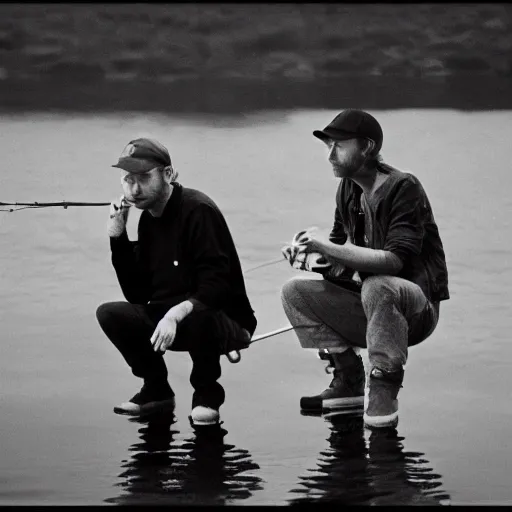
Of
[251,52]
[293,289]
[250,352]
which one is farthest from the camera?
[251,52]

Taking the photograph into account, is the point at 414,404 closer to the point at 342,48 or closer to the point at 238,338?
the point at 238,338

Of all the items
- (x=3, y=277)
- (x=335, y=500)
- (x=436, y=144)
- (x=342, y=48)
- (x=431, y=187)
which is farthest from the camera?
(x=342, y=48)

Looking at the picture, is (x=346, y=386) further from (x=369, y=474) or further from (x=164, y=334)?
(x=164, y=334)

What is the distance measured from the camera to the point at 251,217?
7867 millimetres

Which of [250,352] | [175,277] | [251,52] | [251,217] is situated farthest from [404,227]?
[251,52]

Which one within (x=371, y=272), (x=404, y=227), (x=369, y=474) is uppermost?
(x=404, y=227)

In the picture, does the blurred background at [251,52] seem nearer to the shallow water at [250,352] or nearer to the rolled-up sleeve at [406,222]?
the shallow water at [250,352]

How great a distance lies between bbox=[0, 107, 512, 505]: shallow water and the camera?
4.51m

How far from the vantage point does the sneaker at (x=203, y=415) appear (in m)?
5.03

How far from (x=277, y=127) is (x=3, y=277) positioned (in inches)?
132

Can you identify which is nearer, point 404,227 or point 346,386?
point 404,227

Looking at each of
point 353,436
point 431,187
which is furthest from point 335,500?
point 431,187

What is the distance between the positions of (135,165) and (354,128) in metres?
0.75

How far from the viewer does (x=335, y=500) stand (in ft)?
14.0
